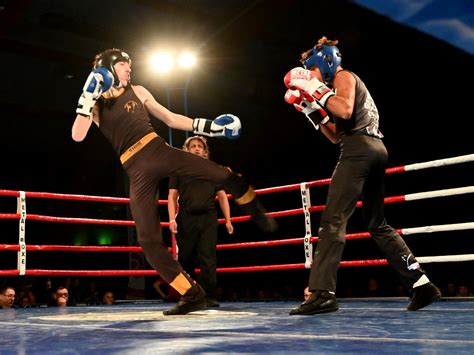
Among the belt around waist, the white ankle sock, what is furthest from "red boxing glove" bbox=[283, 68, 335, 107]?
the white ankle sock

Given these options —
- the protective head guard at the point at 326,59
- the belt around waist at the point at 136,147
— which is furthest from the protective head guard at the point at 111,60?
the protective head guard at the point at 326,59

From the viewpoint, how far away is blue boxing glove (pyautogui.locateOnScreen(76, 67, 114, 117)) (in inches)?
110

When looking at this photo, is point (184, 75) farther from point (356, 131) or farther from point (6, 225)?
point (356, 131)

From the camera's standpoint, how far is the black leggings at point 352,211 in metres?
2.83

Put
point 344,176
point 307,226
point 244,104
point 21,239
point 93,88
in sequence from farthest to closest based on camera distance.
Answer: point 244,104
point 307,226
point 21,239
point 344,176
point 93,88

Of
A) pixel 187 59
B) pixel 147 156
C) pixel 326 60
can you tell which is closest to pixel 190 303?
pixel 147 156

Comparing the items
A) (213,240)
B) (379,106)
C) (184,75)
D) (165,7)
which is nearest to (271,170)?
(379,106)

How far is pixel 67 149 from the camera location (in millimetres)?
13086

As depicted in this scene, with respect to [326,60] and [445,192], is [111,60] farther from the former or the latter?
[445,192]

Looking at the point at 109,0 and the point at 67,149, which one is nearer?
the point at 109,0

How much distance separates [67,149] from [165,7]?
4787mm

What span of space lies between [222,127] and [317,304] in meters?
0.98

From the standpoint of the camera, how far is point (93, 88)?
2787mm

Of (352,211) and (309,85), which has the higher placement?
(309,85)
